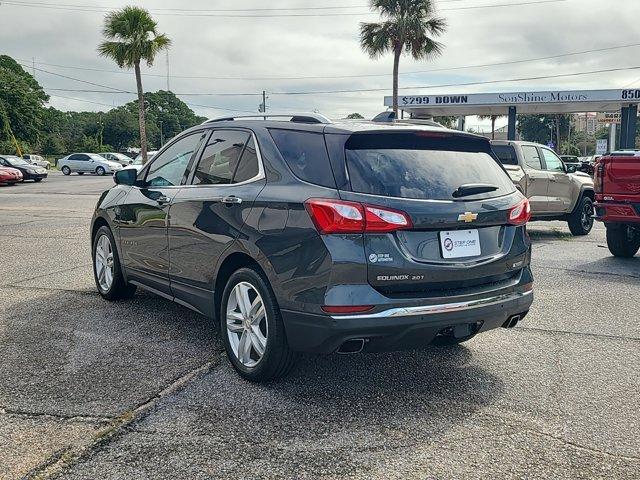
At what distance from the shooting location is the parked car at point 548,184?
1206 centimetres

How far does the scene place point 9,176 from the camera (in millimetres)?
30734

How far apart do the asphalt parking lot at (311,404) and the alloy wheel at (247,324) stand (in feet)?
0.64

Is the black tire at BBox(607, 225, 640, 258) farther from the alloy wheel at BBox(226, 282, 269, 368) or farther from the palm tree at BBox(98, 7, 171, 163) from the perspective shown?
the palm tree at BBox(98, 7, 171, 163)

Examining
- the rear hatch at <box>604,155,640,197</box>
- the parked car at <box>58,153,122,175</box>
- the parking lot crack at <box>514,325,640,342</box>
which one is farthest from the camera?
the parked car at <box>58,153,122,175</box>

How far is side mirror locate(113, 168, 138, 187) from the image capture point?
223 inches

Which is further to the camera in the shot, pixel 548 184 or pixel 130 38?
pixel 130 38

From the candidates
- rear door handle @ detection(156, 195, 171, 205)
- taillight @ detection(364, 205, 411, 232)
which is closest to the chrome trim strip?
taillight @ detection(364, 205, 411, 232)

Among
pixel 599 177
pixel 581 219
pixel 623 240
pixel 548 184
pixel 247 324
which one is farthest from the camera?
pixel 581 219

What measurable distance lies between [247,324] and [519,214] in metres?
1.90

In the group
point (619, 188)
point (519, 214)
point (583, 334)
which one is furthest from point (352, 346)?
point (619, 188)

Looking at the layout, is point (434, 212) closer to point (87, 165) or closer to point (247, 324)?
point (247, 324)

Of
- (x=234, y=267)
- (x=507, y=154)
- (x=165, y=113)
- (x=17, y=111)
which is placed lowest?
(x=234, y=267)

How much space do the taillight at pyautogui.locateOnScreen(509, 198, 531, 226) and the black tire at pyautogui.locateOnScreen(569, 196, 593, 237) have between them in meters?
8.86

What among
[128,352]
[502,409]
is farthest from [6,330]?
[502,409]
